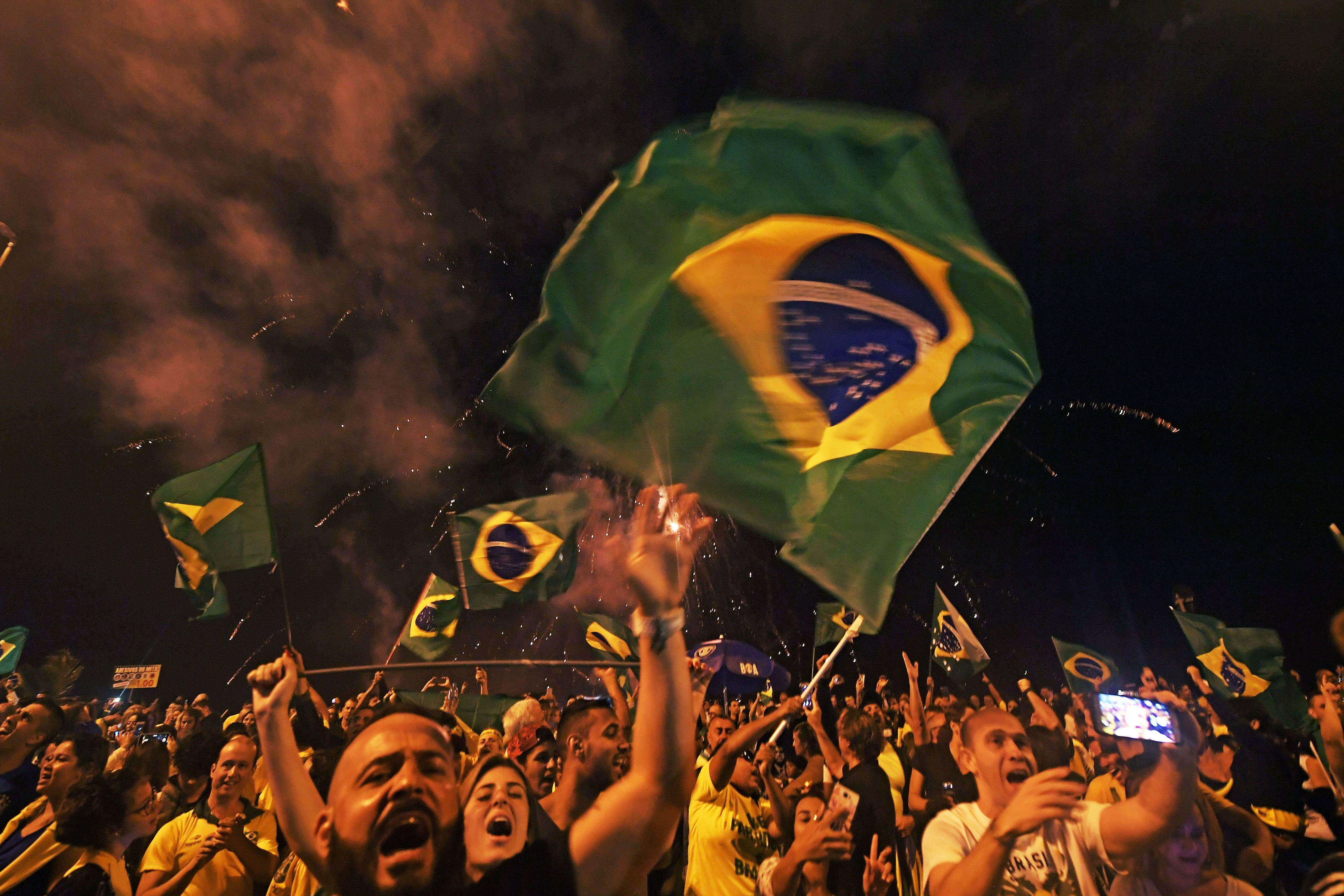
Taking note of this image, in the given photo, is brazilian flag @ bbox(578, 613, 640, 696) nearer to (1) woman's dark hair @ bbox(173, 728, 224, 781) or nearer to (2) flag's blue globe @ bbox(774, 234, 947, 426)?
(1) woman's dark hair @ bbox(173, 728, 224, 781)

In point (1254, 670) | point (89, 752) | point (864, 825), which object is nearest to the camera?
point (864, 825)

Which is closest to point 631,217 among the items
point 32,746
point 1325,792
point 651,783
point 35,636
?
point 651,783

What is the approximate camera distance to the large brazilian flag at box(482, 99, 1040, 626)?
12.6 ft

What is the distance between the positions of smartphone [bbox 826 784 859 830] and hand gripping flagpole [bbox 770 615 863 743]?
2021 mm

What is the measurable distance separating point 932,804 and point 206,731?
260 inches

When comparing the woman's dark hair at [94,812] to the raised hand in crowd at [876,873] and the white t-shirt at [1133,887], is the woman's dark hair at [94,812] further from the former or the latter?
the white t-shirt at [1133,887]

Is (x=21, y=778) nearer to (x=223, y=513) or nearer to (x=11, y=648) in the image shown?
(x=223, y=513)

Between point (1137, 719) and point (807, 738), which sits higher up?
point (1137, 719)

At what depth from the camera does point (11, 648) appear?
46.2ft

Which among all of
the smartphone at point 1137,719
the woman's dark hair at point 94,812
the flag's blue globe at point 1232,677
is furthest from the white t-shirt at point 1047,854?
the flag's blue globe at point 1232,677

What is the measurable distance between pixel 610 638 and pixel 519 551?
419 centimetres

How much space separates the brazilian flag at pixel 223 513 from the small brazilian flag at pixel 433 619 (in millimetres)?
3438

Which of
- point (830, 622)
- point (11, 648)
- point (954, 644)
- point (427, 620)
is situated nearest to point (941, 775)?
point (954, 644)

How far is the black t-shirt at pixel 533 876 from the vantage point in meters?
2.18
